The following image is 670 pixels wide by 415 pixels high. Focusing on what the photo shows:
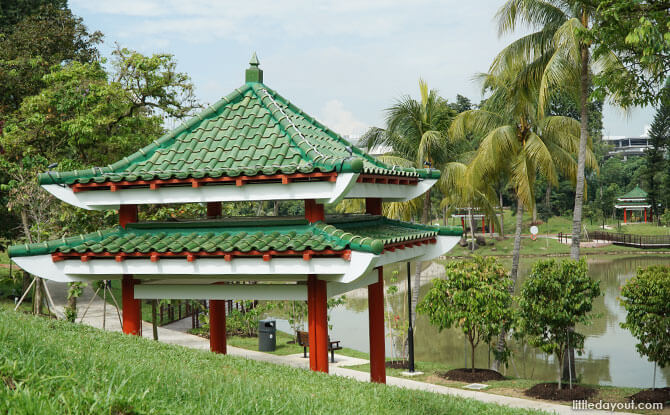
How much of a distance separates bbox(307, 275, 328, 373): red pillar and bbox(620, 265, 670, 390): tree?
8.97 meters

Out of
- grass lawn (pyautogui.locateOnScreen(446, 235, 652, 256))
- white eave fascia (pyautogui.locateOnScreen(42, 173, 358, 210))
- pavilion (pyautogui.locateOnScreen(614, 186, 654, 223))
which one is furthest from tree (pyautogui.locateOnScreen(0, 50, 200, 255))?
pavilion (pyautogui.locateOnScreen(614, 186, 654, 223))

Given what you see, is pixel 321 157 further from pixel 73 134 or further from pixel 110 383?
pixel 73 134

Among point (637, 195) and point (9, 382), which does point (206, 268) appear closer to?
point (9, 382)

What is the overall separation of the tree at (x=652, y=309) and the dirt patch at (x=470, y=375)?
4640 millimetres

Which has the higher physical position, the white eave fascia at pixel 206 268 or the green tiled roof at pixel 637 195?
the green tiled roof at pixel 637 195

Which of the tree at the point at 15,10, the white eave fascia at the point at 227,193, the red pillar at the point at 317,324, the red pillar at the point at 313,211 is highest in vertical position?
the tree at the point at 15,10

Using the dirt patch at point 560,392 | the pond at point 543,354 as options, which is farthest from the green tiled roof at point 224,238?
the pond at point 543,354

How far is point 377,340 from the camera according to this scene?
12.4 meters

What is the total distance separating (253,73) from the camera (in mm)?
12617

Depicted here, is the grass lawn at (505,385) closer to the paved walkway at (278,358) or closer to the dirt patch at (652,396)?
the dirt patch at (652,396)

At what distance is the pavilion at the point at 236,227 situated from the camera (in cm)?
962

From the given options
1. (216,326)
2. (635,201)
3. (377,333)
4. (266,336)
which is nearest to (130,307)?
(216,326)

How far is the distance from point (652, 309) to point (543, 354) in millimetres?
Answer: 9743

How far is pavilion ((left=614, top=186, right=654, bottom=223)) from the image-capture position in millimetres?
72625
